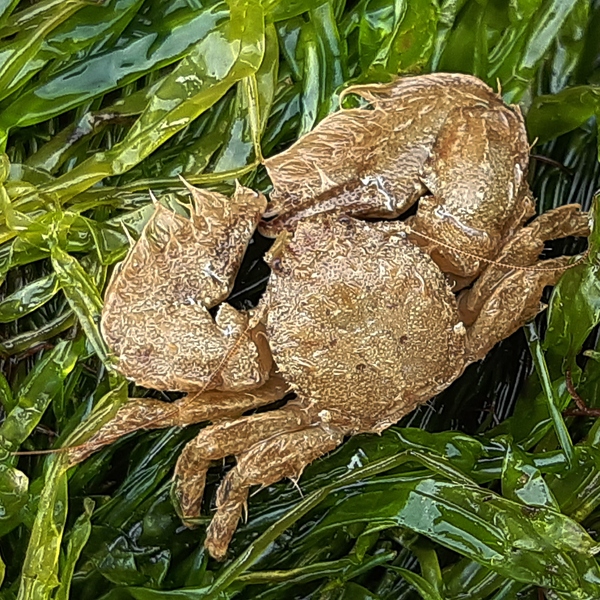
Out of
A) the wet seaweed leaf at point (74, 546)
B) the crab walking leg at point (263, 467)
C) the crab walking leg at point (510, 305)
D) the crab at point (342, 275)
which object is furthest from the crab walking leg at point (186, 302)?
the crab walking leg at point (510, 305)

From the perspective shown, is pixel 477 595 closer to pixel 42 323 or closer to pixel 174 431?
pixel 174 431

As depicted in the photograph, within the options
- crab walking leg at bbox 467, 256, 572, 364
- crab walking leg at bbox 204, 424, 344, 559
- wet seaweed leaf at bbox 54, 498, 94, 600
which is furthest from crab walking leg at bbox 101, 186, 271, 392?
crab walking leg at bbox 467, 256, 572, 364

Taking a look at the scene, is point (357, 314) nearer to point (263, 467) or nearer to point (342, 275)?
point (342, 275)

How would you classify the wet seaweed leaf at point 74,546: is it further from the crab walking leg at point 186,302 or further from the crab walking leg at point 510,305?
the crab walking leg at point 510,305

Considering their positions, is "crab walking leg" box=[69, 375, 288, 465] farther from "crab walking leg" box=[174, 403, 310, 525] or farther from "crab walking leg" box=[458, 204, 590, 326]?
"crab walking leg" box=[458, 204, 590, 326]

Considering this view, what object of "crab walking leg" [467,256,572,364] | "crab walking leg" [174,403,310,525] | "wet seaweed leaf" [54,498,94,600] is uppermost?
"crab walking leg" [467,256,572,364]

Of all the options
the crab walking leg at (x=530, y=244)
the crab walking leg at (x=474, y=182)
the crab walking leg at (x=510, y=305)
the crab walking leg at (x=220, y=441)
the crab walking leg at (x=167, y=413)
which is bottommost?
the crab walking leg at (x=220, y=441)
